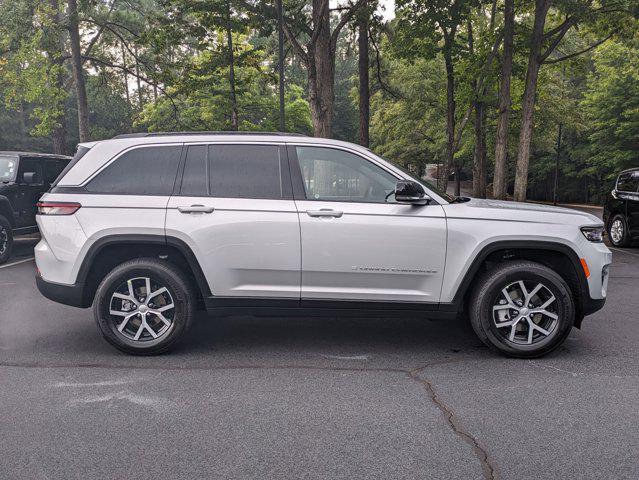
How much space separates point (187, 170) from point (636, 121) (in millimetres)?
31864

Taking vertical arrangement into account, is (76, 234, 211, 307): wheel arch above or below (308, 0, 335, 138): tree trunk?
below

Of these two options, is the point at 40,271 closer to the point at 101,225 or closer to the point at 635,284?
the point at 101,225

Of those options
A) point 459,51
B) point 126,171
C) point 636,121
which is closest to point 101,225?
point 126,171

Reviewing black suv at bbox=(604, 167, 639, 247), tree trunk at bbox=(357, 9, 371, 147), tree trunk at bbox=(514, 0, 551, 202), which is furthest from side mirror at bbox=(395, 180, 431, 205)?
tree trunk at bbox=(357, 9, 371, 147)

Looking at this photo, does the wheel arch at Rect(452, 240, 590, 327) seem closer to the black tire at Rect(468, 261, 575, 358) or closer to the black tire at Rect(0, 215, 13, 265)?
the black tire at Rect(468, 261, 575, 358)

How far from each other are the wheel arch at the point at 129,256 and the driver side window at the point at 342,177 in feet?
3.82

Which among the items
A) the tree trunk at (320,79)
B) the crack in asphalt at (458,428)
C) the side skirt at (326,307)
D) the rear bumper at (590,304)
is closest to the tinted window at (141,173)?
the side skirt at (326,307)

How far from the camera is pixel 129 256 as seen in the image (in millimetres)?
4957

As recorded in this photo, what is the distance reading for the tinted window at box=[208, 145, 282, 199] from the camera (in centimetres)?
483

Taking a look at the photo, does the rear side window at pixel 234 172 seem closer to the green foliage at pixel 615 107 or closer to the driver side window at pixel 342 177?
the driver side window at pixel 342 177

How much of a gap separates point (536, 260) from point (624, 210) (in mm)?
9602

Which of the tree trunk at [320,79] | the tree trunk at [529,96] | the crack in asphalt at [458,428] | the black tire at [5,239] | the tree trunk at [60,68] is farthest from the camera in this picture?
the tree trunk at [60,68]

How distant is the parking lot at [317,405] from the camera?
9.98ft

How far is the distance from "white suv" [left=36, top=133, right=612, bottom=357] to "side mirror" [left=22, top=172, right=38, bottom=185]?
6.18 metres
